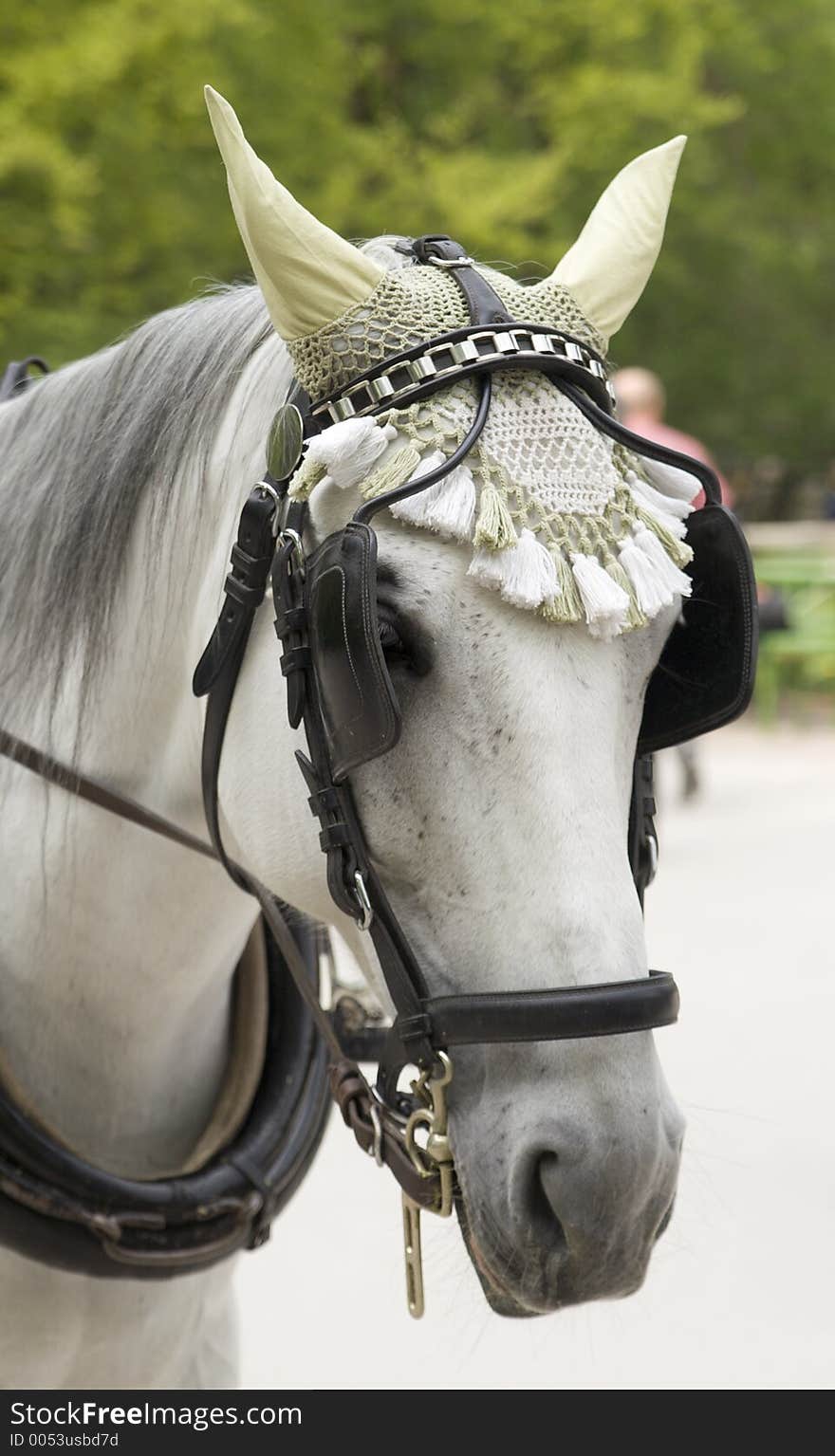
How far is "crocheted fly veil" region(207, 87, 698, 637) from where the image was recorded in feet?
5.04

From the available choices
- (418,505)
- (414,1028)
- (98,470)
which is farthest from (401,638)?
(98,470)

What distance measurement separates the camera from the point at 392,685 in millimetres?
1506

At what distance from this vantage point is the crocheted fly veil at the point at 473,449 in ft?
5.04

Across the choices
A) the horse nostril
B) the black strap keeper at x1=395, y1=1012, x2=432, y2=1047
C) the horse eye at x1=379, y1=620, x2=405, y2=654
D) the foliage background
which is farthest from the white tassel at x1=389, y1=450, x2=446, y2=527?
the foliage background

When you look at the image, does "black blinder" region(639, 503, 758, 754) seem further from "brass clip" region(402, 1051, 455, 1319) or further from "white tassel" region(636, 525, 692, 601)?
"brass clip" region(402, 1051, 455, 1319)

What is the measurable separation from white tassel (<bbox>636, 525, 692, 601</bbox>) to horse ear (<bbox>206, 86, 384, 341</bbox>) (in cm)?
38

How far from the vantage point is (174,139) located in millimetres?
10586

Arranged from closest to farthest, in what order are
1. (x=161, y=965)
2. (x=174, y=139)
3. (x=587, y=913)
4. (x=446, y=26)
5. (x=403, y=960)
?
(x=587, y=913)
(x=403, y=960)
(x=161, y=965)
(x=174, y=139)
(x=446, y=26)

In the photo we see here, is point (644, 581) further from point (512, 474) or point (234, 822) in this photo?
point (234, 822)

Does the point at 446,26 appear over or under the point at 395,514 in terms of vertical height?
under

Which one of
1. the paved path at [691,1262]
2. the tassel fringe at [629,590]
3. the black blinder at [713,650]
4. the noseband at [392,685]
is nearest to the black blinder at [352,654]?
the noseband at [392,685]

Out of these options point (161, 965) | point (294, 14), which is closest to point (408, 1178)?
point (161, 965)
